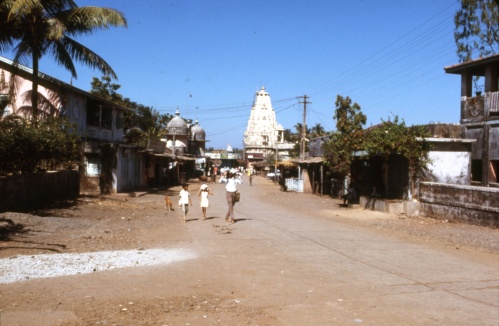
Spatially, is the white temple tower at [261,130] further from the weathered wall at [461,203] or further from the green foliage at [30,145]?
the weathered wall at [461,203]

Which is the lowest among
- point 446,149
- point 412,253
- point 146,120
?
point 412,253

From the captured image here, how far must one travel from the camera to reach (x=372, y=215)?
65.9 ft

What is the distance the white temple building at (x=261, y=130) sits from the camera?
9975 cm

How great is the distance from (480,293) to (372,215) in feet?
42.7

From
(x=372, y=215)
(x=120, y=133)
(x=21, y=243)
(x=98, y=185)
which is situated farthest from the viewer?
(x=120, y=133)

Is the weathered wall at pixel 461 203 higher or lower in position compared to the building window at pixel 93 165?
lower

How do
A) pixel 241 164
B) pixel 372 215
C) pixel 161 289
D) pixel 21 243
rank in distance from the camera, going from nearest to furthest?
pixel 161 289 → pixel 21 243 → pixel 372 215 → pixel 241 164

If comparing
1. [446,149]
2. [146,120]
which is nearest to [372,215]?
[446,149]

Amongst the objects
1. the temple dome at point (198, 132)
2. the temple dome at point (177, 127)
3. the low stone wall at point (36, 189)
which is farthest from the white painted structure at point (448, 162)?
the temple dome at point (198, 132)

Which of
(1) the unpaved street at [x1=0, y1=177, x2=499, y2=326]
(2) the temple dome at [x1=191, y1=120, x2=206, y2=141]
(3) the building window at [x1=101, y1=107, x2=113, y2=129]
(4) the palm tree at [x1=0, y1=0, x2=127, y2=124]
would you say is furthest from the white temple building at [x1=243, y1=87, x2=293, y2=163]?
(1) the unpaved street at [x1=0, y1=177, x2=499, y2=326]

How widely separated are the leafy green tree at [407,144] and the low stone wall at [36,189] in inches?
486

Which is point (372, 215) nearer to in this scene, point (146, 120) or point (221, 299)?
point (221, 299)

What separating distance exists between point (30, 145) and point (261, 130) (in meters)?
83.1

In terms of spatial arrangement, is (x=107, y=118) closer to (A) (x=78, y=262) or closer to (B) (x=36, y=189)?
(B) (x=36, y=189)
